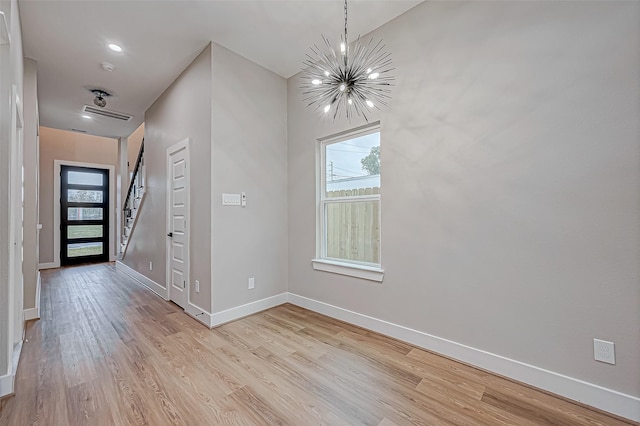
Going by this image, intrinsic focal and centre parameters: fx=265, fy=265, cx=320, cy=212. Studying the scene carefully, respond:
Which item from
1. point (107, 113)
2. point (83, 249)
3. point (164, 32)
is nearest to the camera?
point (164, 32)

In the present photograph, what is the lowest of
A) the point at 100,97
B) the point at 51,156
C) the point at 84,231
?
the point at 84,231

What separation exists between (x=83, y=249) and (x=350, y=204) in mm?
7352

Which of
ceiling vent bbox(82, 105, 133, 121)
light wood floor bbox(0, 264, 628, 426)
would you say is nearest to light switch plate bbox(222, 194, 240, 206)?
light wood floor bbox(0, 264, 628, 426)

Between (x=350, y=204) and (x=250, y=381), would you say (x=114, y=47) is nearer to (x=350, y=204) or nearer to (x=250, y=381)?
(x=350, y=204)

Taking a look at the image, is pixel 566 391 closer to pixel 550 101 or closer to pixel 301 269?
pixel 550 101

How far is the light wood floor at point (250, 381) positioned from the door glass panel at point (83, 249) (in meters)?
4.51

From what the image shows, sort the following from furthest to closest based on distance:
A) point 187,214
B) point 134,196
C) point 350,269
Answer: point 134,196, point 187,214, point 350,269

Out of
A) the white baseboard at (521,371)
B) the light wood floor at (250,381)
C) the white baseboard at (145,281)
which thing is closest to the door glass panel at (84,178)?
the white baseboard at (145,281)

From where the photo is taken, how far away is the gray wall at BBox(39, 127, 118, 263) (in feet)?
20.0

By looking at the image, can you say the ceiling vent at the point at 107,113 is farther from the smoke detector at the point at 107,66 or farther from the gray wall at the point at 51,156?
the gray wall at the point at 51,156

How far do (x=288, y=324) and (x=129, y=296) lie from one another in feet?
8.83

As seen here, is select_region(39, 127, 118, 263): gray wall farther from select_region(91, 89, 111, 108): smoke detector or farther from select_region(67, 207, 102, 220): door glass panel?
select_region(91, 89, 111, 108): smoke detector

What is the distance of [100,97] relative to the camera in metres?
4.20

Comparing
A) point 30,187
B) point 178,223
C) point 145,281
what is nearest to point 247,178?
point 178,223
